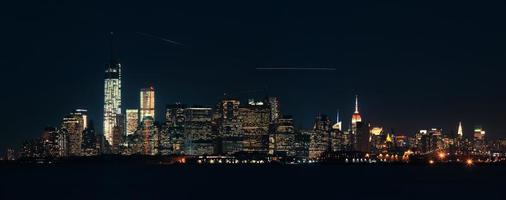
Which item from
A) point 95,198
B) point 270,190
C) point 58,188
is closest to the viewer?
point 95,198

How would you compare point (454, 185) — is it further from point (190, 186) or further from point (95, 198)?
point (95, 198)

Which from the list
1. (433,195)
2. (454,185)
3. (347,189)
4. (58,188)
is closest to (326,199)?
(433,195)

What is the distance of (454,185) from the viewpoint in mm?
130625

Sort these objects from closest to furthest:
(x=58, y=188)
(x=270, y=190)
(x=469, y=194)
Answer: (x=469, y=194), (x=270, y=190), (x=58, y=188)

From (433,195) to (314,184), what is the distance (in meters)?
32.7

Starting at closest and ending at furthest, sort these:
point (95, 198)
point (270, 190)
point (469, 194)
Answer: point (95, 198), point (469, 194), point (270, 190)

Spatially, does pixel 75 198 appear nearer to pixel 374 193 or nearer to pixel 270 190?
pixel 270 190

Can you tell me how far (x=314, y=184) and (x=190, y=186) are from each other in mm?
17911

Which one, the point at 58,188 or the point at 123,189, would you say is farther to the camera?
the point at 58,188

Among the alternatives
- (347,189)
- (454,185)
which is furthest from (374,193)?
(454,185)

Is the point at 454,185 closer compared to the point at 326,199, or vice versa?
the point at 326,199

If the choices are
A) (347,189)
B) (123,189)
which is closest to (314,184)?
(347,189)

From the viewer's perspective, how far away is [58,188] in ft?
426

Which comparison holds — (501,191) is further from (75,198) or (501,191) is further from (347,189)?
(75,198)
